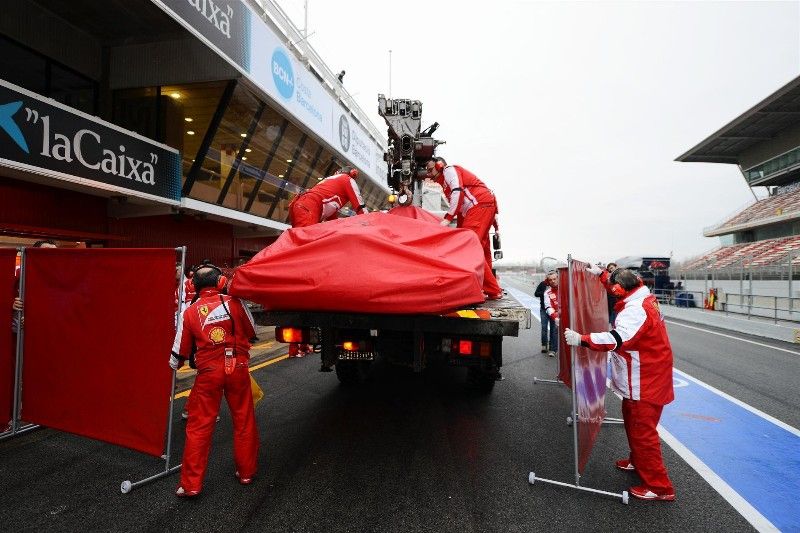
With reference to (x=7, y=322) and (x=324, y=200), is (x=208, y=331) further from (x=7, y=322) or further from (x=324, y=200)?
(x=7, y=322)

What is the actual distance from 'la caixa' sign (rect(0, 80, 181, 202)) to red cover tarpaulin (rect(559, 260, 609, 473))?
302 inches

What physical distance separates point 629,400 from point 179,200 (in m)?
9.33

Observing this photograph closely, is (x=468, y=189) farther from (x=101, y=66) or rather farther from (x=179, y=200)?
(x=101, y=66)

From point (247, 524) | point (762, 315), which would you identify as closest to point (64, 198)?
point (247, 524)

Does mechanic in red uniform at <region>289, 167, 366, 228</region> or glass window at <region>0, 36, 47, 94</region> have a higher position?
glass window at <region>0, 36, 47, 94</region>

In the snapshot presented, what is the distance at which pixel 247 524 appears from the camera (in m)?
2.75

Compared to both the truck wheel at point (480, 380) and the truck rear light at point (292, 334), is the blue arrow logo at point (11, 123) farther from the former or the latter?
the truck wheel at point (480, 380)

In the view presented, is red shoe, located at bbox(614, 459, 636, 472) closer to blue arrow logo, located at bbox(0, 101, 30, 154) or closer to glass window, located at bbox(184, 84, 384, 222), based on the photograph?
blue arrow logo, located at bbox(0, 101, 30, 154)

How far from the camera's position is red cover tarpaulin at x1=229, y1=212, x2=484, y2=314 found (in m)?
3.04

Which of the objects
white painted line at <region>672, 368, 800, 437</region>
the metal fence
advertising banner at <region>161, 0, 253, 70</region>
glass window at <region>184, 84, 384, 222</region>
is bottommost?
white painted line at <region>672, 368, 800, 437</region>

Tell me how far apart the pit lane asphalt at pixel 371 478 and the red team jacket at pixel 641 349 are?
79cm

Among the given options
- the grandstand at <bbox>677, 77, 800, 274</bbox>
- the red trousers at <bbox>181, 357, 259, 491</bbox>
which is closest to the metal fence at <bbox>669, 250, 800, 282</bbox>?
the grandstand at <bbox>677, 77, 800, 274</bbox>

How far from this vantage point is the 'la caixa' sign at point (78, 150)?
20.1ft

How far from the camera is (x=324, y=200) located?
5.11m
